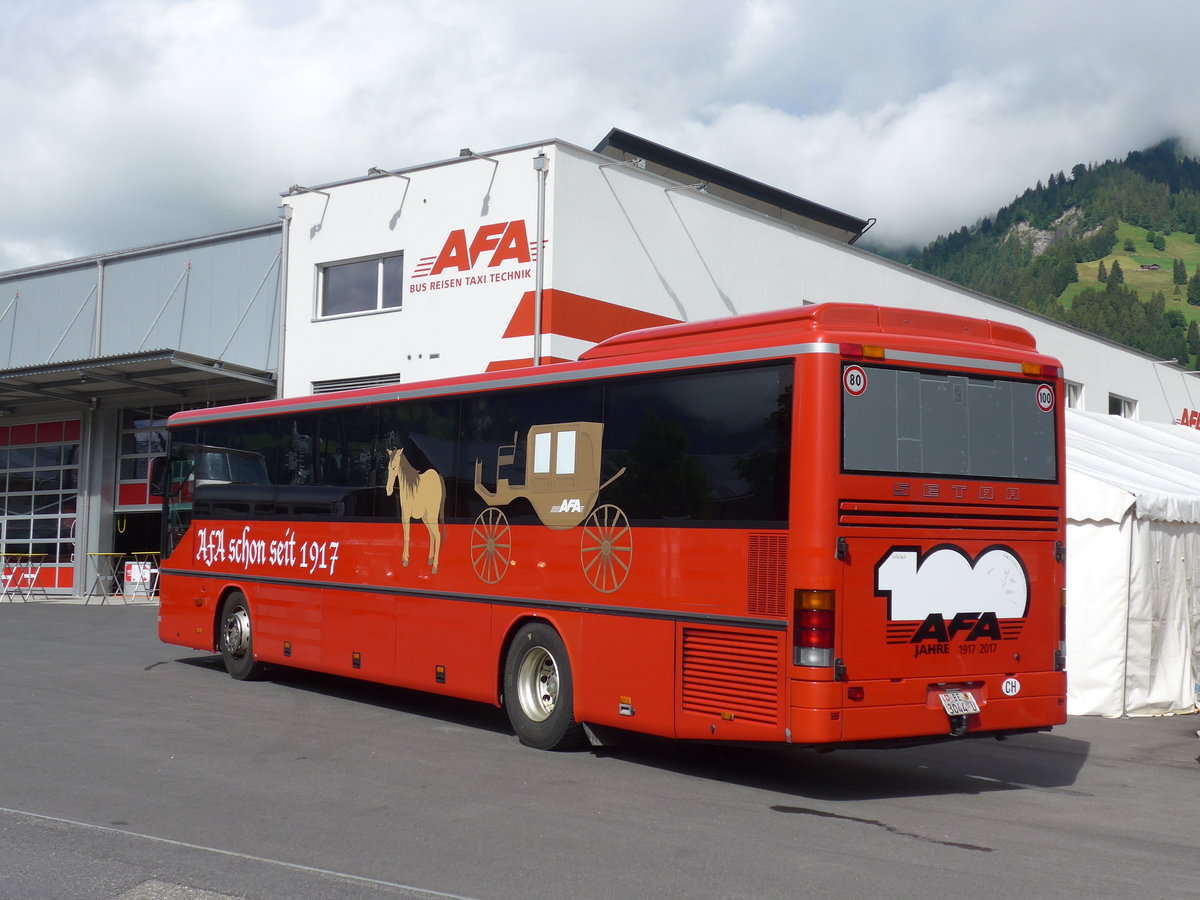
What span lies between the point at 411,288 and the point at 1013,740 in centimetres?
1441

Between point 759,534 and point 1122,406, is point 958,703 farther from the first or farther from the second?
point 1122,406

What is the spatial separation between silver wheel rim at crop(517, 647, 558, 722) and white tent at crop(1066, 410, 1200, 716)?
660cm

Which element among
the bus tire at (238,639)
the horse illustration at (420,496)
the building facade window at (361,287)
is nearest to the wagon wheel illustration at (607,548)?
the horse illustration at (420,496)

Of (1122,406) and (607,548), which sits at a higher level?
(1122,406)

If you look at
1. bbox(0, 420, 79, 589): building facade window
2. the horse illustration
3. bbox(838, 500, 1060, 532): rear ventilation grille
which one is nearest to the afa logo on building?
the horse illustration

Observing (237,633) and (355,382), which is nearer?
(237,633)

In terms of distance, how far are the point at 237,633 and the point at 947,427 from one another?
30.7 feet

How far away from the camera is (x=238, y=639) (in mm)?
14789

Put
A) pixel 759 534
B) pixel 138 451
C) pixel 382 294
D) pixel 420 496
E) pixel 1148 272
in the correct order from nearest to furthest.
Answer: pixel 759 534
pixel 420 496
pixel 382 294
pixel 138 451
pixel 1148 272

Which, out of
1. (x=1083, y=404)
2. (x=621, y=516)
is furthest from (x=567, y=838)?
(x=1083, y=404)

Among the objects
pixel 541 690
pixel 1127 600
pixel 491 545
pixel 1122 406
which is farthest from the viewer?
pixel 1122 406

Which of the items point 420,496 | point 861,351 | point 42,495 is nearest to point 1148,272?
point 42,495

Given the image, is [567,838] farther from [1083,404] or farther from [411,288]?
[1083,404]

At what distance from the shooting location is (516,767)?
9438mm
